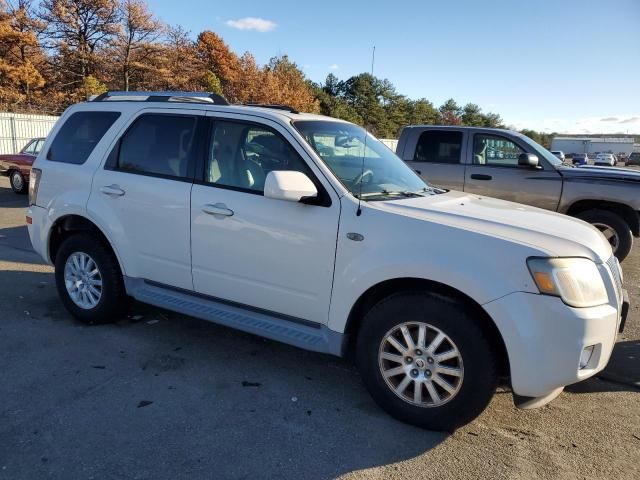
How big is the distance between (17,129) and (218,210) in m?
23.8

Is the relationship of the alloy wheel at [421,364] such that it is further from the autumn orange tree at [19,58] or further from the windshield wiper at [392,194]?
the autumn orange tree at [19,58]

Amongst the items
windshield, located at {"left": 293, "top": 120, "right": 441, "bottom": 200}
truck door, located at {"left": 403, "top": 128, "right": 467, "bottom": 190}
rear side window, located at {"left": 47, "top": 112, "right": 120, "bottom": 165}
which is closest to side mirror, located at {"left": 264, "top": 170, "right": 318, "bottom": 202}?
windshield, located at {"left": 293, "top": 120, "right": 441, "bottom": 200}

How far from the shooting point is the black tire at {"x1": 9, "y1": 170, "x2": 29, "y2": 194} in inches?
520

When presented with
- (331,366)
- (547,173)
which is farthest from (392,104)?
(331,366)

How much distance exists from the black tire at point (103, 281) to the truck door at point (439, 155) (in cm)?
510

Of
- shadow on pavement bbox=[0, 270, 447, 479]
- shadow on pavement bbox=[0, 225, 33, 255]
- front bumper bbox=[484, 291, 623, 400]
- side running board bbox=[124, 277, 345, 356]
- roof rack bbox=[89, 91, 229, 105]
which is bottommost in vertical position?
shadow on pavement bbox=[0, 225, 33, 255]

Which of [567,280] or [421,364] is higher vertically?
[567,280]

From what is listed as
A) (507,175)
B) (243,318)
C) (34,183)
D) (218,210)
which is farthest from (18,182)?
(243,318)

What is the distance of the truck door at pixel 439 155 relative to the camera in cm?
809

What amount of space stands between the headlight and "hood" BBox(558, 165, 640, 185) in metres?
5.25

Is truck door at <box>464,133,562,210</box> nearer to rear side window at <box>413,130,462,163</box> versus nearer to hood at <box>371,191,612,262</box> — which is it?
rear side window at <box>413,130,462,163</box>

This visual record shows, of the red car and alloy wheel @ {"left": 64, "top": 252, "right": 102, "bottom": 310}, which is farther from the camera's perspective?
the red car

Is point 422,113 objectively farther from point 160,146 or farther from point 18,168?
point 160,146

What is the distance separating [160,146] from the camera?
4145mm
